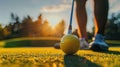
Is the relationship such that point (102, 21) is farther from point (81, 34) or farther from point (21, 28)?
point (21, 28)

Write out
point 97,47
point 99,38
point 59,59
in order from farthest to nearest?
point 99,38
point 97,47
point 59,59

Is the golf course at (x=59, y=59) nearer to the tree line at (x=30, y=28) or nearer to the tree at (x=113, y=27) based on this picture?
the tree at (x=113, y=27)

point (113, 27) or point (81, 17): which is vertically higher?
point (81, 17)

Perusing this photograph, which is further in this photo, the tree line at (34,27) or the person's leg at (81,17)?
the tree line at (34,27)

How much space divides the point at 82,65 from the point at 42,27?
242ft

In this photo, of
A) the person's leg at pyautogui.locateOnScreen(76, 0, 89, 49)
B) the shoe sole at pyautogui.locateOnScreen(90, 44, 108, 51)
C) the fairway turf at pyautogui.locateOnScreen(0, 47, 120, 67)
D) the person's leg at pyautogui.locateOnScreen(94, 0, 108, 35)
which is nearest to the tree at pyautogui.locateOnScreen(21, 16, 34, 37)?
the person's leg at pyautogui.locateOnScreen(76, 0, 89, 49)

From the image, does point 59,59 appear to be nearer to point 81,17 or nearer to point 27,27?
point 81,17

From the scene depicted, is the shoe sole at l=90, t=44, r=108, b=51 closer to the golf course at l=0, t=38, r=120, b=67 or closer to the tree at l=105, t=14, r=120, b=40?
the golf course at l=0, t=38, r=120, b=67

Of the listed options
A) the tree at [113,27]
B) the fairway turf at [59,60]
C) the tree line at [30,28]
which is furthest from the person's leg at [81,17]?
the tree line at [30,28]

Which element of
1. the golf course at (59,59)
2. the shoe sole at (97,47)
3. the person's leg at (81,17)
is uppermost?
the person's leg at (81,17)

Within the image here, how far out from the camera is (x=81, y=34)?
7.16 m

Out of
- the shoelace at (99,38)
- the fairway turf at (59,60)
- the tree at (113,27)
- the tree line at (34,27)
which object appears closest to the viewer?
the fairway turf at (59,60)

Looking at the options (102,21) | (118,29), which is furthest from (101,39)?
(118,29)

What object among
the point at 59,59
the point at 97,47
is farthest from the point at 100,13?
the point at 59,59
